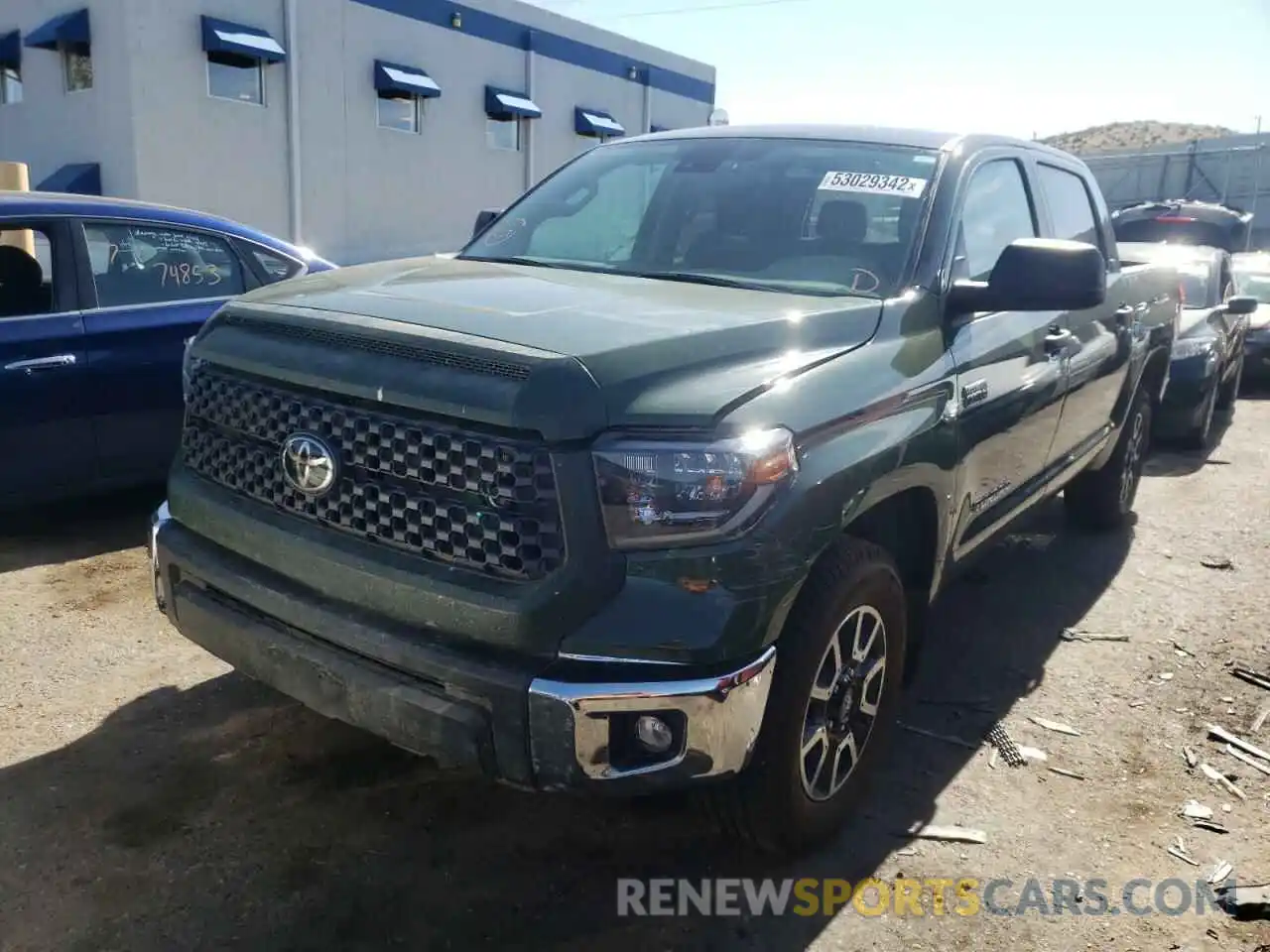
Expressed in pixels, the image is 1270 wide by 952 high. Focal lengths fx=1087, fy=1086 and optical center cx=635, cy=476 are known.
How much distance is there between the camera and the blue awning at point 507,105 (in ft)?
67.2

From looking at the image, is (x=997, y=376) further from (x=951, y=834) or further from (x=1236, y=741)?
(x=1236, y=741)

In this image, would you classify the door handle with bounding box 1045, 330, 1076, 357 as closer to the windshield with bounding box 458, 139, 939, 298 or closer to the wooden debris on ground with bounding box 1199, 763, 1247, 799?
the windshield with bounding box 458, 139, 939, 298

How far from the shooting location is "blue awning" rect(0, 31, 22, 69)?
1677 cm

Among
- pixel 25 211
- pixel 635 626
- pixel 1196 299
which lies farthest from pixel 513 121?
pixel 635 626

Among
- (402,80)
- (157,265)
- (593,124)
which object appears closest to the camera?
(157,265)

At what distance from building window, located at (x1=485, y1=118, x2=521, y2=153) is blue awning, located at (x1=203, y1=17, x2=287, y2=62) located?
5.54 m

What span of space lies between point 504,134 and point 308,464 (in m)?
20.1

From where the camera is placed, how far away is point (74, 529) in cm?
531

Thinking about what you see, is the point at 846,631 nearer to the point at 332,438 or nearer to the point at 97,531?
the point at 332,438

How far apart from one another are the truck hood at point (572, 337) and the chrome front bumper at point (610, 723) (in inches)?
21.3

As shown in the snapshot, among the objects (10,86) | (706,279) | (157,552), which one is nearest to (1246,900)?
(706,279)

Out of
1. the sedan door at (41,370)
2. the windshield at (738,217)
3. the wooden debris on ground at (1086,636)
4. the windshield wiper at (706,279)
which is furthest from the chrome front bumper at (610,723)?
the sedan door at (41,370)

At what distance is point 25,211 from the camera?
4789 mm

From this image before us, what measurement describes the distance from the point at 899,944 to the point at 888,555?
948mm
